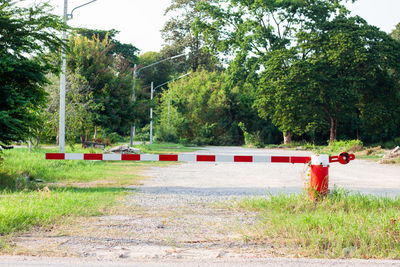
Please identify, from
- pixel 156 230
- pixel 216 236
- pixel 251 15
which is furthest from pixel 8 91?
pixel 251 15

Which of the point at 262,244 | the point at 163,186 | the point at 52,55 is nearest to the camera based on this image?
the point at 262,244

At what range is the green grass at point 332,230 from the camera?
5.08 metres

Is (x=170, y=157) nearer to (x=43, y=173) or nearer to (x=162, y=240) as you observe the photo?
(x=162, y=240)

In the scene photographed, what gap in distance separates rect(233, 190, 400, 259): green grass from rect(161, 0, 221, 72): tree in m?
59.0

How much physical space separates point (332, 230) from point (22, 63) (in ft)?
24.7

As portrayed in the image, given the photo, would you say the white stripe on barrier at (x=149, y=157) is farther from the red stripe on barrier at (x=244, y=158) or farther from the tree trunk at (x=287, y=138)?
the tree trunk at (x=287, y=138)

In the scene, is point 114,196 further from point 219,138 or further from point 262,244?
point 219,138

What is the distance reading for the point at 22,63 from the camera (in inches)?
395

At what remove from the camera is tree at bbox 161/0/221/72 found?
6750cm

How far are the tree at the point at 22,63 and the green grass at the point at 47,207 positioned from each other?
67.3 inches

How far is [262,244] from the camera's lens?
17.8 ft

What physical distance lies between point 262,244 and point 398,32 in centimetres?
5394

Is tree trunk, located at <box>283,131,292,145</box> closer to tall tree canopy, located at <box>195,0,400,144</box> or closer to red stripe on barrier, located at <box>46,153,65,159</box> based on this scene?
tall tree canopy, located at <box>195,0,400,144</box>

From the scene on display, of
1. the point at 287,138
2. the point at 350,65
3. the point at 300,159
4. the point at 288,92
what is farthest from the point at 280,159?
the point at 287,138
